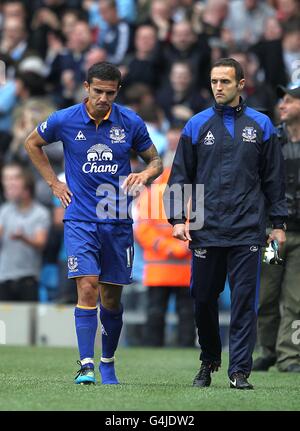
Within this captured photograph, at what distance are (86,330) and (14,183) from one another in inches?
284

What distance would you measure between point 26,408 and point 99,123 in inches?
113

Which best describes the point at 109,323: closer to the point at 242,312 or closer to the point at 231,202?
the point at 242,312

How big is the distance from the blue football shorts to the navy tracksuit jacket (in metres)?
0.50

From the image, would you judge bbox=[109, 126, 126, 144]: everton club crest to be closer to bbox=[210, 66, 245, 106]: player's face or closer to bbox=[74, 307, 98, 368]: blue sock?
bbox=[210, 66, 245, 106]: player's face

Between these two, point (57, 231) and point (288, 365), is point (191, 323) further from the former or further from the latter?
point (288, 365)

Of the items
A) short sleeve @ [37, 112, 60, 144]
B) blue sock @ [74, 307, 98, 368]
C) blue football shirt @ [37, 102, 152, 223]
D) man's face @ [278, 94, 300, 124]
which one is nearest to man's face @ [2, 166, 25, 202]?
man's face @ [278, 94, 300, 124]

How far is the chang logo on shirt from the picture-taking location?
9.46 m

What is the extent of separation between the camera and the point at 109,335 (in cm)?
969

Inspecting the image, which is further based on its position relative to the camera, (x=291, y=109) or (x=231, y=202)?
(x=291, y=109)

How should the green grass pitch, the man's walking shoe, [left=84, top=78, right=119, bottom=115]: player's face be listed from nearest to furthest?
the green grass pitch, the man's walking shoe, [left=84, top=78, right=119, bottom=115]: player's face

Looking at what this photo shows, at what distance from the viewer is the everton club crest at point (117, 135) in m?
9.51

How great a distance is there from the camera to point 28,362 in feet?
39.8

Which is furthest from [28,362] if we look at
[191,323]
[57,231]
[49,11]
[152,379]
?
[49,11]

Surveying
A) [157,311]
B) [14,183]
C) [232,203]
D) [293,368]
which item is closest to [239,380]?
[232,203]
